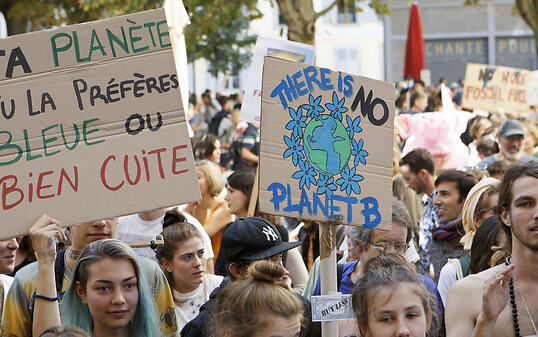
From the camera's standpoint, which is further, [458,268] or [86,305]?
[458,268]

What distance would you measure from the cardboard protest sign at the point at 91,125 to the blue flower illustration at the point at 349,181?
653 mm

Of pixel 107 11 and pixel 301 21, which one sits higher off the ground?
→ pixel 301 21

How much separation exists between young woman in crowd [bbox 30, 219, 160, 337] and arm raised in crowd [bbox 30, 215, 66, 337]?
29mm

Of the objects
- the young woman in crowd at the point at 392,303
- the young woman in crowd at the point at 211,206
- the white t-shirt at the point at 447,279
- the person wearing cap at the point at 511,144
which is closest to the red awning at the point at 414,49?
the person wearing cap at the point at 511,144

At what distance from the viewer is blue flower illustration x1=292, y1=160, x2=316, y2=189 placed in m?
4.43

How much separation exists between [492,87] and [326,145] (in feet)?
35.4

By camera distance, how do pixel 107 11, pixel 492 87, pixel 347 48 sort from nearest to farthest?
pixel 492 87 < pixel 107 11 < pixel 347 48

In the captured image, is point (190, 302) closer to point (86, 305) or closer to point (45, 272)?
point (86, 305)

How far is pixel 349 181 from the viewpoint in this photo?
4.52 m

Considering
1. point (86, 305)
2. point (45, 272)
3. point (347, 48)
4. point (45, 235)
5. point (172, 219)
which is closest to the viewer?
point (45, 235)

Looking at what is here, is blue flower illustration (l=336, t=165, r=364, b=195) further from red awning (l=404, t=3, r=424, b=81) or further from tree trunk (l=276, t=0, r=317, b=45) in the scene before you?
red awning (l=404, t=3, r=424, b=81)

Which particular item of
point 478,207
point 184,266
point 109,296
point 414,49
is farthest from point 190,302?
point 414,49

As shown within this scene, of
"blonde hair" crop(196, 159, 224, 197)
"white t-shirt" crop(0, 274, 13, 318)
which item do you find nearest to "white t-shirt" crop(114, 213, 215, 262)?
"white t-shirt" crop(0, 274, 13, 318)

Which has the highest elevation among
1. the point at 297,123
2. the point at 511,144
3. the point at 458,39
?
the point at 297,123
